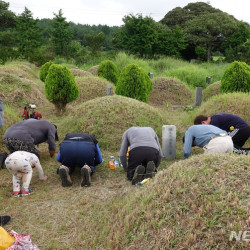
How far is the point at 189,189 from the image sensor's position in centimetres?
304

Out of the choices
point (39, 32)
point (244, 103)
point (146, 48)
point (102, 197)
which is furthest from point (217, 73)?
point (39, 32)

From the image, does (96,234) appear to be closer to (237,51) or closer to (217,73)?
(217,73)

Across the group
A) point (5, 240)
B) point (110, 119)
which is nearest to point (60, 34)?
point (110, 119)

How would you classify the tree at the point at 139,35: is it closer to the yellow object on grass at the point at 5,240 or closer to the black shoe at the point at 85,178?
the black shoe at the point at 85,178

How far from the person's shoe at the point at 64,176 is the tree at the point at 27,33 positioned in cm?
3387

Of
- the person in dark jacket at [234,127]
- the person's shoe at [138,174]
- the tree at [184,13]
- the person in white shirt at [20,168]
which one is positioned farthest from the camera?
the tree at [184,13]

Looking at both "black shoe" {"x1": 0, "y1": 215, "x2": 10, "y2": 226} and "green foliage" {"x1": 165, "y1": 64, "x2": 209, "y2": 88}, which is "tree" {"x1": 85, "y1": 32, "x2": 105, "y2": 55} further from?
"black shoe" {"x1": 0, "y1": 215, "x2": 10, "y2": 226}

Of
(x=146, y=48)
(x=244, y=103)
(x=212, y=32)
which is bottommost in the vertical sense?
(x=244, y=103)

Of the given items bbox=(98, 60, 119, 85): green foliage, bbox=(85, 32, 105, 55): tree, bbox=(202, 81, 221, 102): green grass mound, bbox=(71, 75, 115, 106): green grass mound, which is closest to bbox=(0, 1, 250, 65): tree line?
bbox=(85, 32, 105, 55): tree

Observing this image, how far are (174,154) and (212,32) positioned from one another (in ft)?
108

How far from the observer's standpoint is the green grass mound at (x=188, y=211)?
2.57 m

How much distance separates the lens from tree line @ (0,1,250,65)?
1176 inches

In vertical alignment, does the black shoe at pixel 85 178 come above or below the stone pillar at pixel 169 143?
below

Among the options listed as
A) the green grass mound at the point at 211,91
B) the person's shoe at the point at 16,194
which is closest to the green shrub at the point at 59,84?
the person's shoe at the point at 16,194
